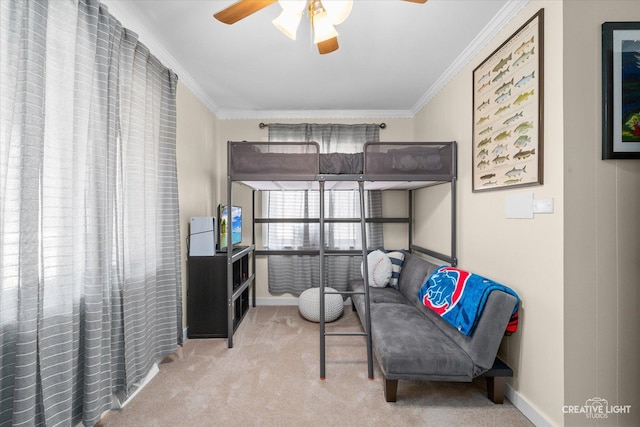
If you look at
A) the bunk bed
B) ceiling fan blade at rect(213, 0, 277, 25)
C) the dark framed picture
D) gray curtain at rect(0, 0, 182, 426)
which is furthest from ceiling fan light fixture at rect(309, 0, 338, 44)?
the dark framed picture

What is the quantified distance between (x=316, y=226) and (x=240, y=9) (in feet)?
8.75

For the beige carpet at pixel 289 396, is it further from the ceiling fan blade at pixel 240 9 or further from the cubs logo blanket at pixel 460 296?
the ceiling fan blade at pixel 240 9

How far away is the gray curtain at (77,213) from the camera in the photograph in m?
1.18

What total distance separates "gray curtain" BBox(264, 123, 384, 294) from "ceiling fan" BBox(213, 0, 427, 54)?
6.96 feet

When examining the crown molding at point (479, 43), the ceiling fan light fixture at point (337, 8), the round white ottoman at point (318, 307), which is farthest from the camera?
the round white ottoman at point (318, 307)

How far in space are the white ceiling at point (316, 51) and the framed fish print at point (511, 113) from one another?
27 cm

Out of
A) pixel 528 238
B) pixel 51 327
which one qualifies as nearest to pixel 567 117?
pixel 528 238

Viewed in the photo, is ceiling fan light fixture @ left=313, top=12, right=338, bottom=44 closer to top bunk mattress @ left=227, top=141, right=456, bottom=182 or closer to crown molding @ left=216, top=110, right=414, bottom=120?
top bunk mattress @ left=227, top=141, right=456, bottom=182

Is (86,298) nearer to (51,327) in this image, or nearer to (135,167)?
(51,327)

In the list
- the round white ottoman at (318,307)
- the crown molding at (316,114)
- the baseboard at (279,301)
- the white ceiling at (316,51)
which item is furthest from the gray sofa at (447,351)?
the crown molding at (316,114)

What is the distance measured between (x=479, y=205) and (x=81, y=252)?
2731 mm

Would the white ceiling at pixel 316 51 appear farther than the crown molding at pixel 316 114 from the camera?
No

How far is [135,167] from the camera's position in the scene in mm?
1933

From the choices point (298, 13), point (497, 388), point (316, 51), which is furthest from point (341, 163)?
point (497, 388)
